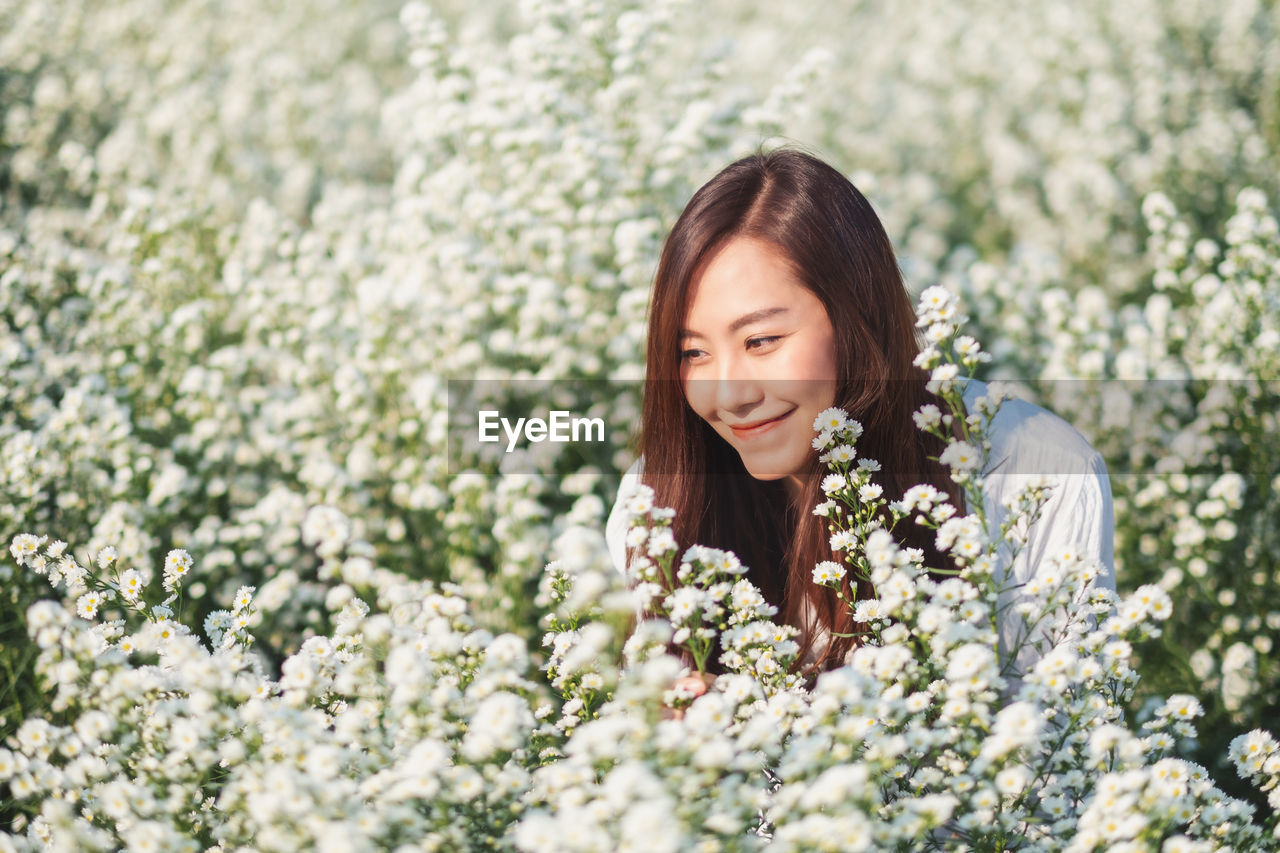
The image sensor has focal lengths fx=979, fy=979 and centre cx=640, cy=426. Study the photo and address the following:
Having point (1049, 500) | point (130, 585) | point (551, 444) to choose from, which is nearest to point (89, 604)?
point (130, 585)

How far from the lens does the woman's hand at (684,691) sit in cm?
178

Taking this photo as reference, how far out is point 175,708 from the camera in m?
1.67

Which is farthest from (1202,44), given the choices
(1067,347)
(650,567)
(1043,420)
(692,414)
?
(650,567)

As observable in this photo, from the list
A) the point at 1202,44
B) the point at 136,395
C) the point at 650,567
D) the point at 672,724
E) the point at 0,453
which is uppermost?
the point at 672,724

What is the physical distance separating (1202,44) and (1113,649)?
703 cm

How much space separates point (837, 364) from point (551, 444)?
1.69 m

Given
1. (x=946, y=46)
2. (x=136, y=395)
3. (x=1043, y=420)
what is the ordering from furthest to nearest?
1. (x=946, y=46)
2. (x=136, y=395)
3. (x=1043, y=420)

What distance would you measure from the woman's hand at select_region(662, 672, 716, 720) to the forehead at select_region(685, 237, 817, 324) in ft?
2.70

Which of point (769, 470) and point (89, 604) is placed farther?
point (769, 470)

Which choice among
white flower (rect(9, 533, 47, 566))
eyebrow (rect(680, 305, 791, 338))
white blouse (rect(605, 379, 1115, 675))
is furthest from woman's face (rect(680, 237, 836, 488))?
white flower (rect(9, 533, 47, 566))

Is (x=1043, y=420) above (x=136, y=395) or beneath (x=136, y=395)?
above

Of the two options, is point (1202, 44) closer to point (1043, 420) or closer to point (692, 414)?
point (1043, 420)

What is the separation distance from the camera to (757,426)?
2.34 m

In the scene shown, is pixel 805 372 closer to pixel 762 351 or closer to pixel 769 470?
pixel 762 351
